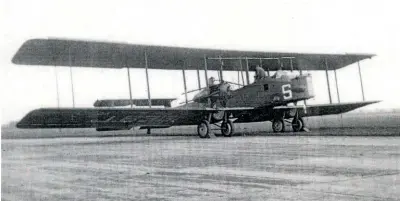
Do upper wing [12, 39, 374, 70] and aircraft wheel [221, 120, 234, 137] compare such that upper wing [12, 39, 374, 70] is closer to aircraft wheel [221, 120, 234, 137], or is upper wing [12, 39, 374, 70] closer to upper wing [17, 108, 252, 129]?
upper wing [17, 108, 252, 129]

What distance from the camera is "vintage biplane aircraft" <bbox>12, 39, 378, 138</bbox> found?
40.3ft

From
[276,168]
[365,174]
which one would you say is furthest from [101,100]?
[365,174]

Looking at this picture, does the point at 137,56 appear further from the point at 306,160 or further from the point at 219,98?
the point at 306,160

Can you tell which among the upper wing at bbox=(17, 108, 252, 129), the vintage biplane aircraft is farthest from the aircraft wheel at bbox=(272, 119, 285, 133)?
the upper wing at bbox=(17, 108, 252, 129)

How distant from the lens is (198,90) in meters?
16.6

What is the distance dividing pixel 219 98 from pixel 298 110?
325 centimetres

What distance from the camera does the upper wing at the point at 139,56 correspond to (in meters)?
11.9

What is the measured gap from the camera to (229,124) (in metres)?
15.2

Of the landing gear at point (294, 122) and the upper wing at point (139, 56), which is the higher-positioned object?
the upper wing at point (139, 56)

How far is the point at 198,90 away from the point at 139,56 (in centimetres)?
310

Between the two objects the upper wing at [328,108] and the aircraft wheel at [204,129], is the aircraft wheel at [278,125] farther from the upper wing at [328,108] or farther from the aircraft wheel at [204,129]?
the aircraft wheel at [204,129]

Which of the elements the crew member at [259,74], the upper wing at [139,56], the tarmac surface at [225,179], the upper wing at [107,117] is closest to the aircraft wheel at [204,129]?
the upper wing at [107,117]

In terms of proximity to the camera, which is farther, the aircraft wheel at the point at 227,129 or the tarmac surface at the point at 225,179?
the aircraft wheel at the point at 227,129

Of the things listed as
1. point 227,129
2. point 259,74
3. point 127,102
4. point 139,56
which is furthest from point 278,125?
point 127,102
